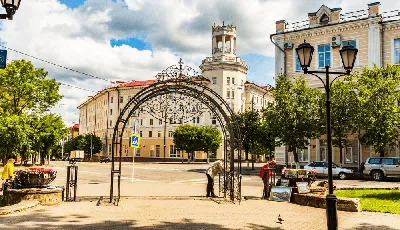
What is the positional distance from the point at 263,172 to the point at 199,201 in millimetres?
2960

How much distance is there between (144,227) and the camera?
878cm

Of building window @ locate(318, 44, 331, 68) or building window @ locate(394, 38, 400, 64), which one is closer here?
building window @ locate(394, 38, 400, 64)

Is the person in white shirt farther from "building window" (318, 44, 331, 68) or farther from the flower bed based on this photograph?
"building window" (318, 44, 331, 68)

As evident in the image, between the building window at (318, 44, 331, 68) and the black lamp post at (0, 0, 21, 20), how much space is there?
30462 mm

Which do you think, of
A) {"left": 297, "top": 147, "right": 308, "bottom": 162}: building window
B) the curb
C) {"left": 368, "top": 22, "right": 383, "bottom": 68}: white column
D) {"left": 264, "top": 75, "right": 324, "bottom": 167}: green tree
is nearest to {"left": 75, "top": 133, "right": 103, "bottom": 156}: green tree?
{"left": 297, "top": 147, "right": 308, "bottom": 162}: building window

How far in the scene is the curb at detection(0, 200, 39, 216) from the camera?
386 inches

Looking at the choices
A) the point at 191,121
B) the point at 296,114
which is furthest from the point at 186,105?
the point at 191,121

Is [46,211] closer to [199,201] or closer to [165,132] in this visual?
[199,201]

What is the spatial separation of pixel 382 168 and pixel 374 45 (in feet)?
37.1

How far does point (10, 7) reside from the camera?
7.18 m

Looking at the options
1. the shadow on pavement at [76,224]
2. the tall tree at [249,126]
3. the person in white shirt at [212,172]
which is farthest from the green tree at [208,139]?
the shadow on pavement at [76,224]

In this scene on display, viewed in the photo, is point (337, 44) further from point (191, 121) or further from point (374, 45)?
point (191, 121)

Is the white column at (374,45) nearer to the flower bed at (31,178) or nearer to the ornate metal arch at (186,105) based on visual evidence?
the ornate metal arch at (186,105)

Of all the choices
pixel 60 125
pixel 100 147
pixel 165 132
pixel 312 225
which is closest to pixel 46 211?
pixel 312 225
